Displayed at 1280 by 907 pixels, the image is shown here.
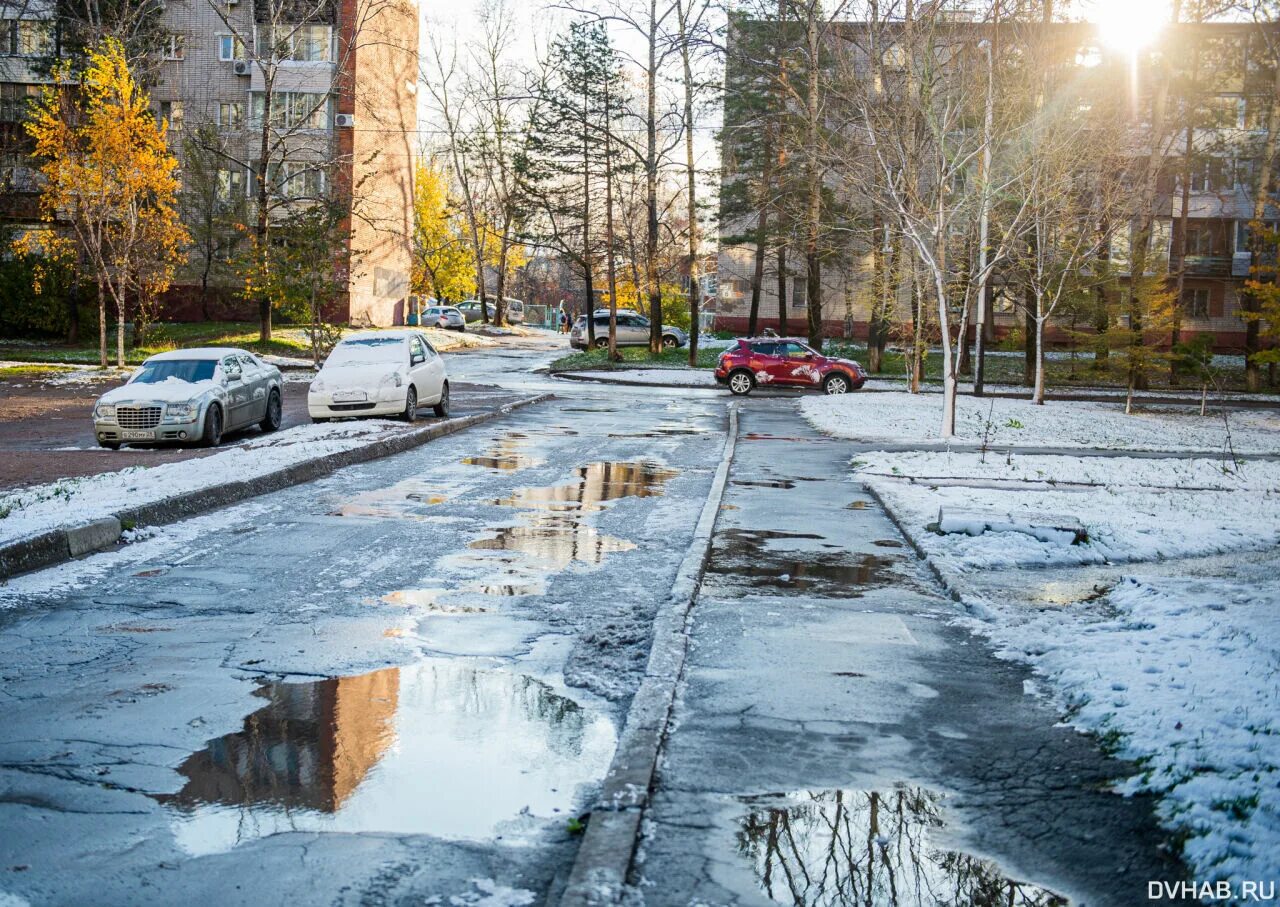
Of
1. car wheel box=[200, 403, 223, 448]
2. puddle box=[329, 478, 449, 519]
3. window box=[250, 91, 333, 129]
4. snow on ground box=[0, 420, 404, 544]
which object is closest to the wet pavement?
puddle box=[329, 478, 449, 519]

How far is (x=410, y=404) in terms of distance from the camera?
2197 cm

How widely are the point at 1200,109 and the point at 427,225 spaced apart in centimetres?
4851

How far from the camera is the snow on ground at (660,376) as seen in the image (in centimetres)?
3941

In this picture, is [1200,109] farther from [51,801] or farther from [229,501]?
[51,801]

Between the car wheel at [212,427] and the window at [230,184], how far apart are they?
34.6m

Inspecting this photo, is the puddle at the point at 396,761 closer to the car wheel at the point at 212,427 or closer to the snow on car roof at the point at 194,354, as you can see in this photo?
the car wheel at the point at 212,427

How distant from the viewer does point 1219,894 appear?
3.73m

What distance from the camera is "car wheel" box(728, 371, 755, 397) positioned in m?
36.0

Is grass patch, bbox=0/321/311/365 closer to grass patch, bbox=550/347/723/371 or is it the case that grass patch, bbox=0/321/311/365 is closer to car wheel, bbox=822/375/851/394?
grass patch, bbox=550/347/723/371

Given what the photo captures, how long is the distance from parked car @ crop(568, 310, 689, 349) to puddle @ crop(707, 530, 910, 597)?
4828 cm

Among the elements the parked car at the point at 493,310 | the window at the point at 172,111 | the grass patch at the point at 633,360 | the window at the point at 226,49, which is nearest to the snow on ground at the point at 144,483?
the grass patch at the point at 633,360

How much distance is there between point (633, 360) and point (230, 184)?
1984 centimetres

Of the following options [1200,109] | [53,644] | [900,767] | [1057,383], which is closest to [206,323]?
[1057,383]

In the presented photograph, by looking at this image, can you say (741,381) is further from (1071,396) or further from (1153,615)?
(1153,615)
